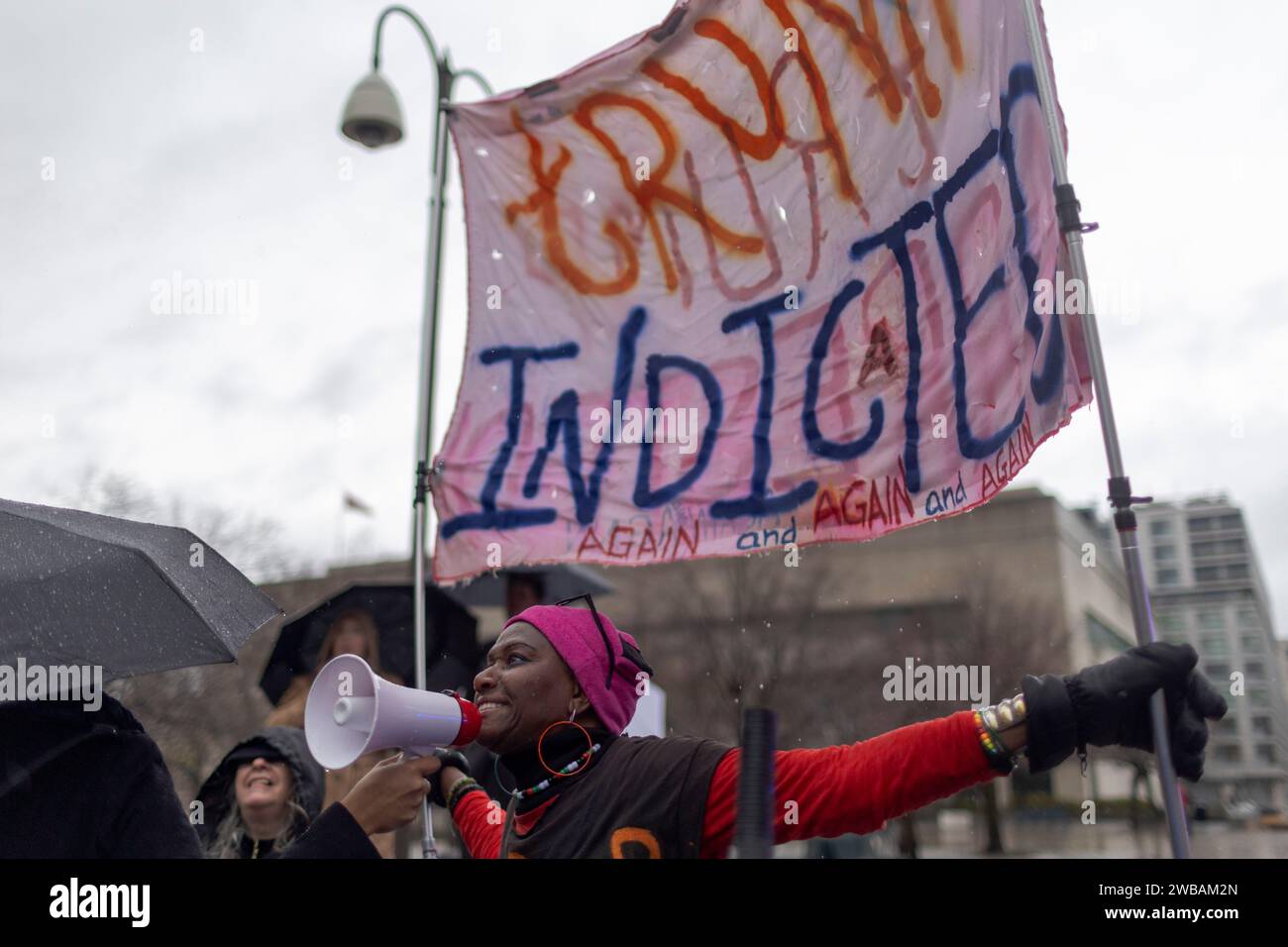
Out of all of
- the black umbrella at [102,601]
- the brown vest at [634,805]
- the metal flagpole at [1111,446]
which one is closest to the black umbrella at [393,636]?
the black umbrella at [102,601]

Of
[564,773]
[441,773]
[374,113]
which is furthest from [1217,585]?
[564,773]

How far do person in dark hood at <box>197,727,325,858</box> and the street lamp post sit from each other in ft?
1.70

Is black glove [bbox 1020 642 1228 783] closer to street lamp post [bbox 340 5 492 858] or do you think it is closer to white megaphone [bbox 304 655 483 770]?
white megaphone [bbox 304 655 483 770]

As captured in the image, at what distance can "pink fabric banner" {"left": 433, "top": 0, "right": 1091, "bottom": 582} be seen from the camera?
3318 millimetres

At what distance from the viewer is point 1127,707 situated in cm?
209

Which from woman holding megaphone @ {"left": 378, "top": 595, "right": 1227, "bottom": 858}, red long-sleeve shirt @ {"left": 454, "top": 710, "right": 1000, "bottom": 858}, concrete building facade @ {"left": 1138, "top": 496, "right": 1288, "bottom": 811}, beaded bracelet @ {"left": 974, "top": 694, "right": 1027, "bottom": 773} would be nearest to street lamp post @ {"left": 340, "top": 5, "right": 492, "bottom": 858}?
woman holding megaphone @ {"left": 378, "top": 595, "right": 1227, "bottom": 858}

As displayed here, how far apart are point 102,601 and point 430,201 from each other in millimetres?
3323

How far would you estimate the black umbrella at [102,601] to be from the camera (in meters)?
2.61

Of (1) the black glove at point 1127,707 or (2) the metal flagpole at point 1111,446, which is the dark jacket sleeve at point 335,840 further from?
(2) the metal flagpole at point 1111,446

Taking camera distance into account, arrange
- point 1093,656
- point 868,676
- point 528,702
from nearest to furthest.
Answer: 1. point 528,702
2. point 868,676
3. point 1093,656
